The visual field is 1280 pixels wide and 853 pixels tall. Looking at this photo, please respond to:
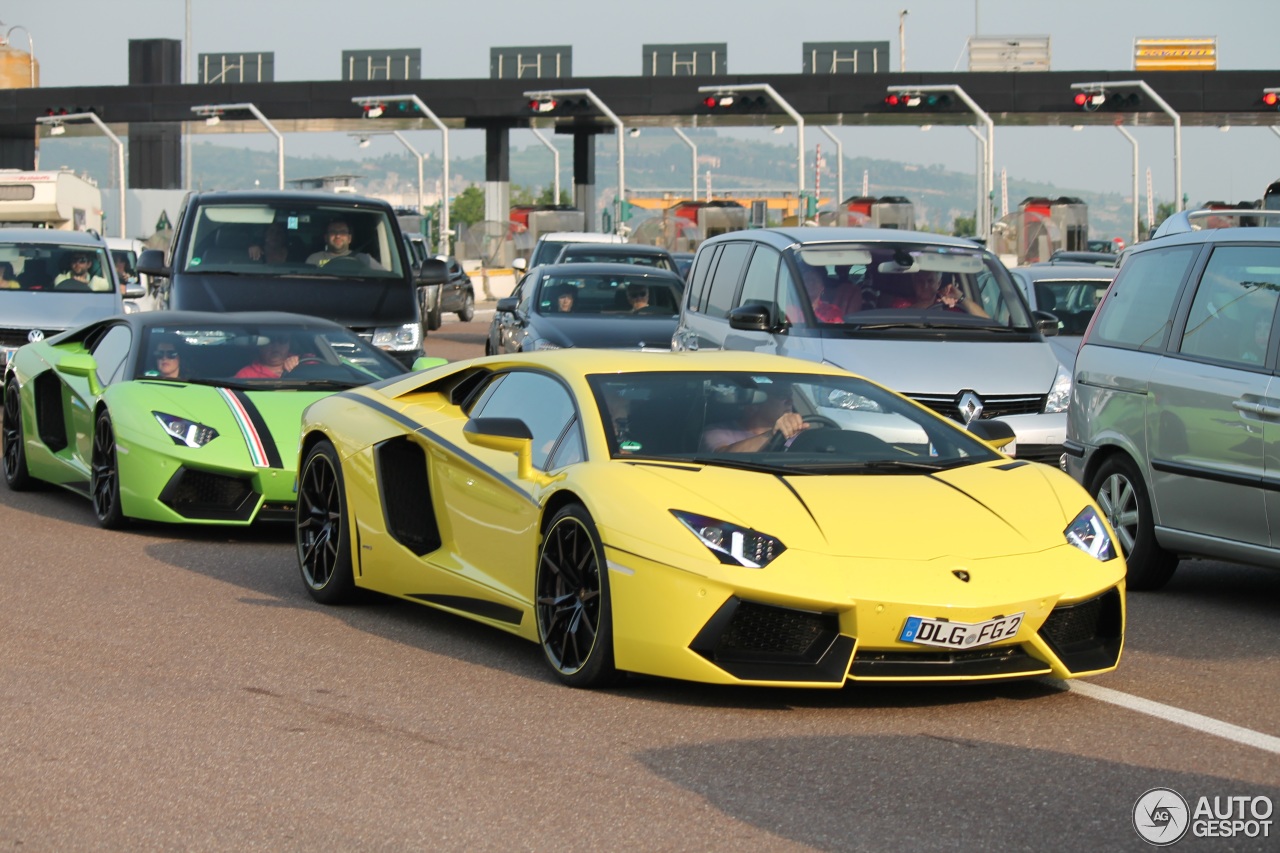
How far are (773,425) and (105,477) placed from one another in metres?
5.16

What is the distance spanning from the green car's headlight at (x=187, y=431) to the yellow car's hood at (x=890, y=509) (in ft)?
14.8

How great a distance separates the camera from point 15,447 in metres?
13.1

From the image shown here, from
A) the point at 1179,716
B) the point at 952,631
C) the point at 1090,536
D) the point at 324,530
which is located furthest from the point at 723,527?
the point at 324,530

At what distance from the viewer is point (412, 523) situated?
8.11 metres

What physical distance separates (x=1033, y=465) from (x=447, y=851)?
3440 mm

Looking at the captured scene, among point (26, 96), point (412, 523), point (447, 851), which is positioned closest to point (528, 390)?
point (412, 523)

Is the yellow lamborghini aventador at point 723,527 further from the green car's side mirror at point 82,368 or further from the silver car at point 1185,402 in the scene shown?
the green car's side mirror at point 82,368

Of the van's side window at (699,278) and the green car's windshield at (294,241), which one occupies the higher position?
the green car's windshield at (294,241)

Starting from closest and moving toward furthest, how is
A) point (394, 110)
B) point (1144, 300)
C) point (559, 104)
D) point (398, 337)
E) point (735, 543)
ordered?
point (735, 543) < point (1144, 300) < point (398, 337) < point (559, 104) < point (394, 110)

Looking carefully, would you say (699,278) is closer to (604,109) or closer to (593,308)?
(593,308)

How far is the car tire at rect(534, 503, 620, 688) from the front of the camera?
6.52 meters

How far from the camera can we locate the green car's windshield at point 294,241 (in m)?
17.1

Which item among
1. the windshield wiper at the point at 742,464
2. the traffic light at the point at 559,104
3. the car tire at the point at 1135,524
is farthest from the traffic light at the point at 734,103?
the windshield wiper at the point at 742,464

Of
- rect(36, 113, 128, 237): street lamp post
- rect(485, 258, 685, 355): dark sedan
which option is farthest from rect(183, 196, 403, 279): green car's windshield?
rect(36, 113, 128, 237): street lamp post
